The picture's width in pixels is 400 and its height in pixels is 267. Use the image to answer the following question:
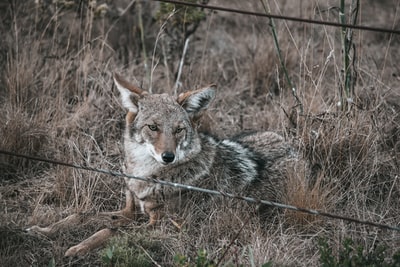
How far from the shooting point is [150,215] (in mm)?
4949

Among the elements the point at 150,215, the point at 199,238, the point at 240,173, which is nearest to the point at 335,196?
the point at 240,173

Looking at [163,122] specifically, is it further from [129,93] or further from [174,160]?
[129,93]

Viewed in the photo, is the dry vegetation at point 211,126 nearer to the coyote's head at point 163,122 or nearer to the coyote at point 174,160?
the coyote at point 174,160

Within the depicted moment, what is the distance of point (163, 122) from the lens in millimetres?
4863

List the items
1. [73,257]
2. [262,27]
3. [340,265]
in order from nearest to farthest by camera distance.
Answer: [340,265]
[73,257]
[262,27]

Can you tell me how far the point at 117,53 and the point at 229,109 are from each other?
184 cm

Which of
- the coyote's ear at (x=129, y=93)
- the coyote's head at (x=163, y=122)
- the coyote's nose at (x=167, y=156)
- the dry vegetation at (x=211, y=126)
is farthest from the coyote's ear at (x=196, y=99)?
the dry vegetation at (x=211, y=126)

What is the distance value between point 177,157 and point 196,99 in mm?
598

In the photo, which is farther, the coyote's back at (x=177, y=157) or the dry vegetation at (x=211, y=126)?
the coyote's back at (x=177, y=157)

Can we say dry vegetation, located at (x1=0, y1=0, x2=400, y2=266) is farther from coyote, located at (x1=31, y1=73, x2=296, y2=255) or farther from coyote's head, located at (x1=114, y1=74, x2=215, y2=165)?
coyote's head, located at (x1=114, y1=74, x2=215, y2=165)

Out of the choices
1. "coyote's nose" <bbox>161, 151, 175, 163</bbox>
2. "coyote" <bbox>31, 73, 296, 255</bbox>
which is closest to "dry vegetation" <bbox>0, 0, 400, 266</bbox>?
"coyote" <bbox>31, 73, 296, 255</bbox>

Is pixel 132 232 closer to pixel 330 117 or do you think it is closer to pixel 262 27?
pixel 330 117

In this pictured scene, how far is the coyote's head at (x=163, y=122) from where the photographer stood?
482 centimetres

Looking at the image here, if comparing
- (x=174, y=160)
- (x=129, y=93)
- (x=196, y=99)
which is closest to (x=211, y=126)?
(x=196, y=99)
